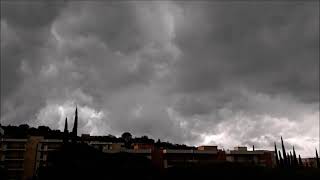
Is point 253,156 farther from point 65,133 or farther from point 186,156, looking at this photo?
point 65,133

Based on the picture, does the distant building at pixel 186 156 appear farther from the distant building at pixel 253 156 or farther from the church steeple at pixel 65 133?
the church steeple at pixel 65 133

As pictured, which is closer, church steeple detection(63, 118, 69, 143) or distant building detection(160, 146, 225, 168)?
church steeple detection(63, 118, 69, 143)

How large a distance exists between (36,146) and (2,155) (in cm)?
844

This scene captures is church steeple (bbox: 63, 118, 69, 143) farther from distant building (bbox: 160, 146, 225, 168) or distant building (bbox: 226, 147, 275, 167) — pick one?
distant building (bbox: 226, 147, 275, 167)

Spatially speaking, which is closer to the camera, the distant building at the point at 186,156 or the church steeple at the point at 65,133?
the church steeple at the point at 65,133

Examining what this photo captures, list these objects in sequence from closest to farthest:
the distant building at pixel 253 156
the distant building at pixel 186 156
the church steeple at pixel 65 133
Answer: the church steeple at pixel 65 133, the distant building at pixel 186 156, the distant building at pixel 253 156

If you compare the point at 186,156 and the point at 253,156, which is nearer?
the point at 186,156

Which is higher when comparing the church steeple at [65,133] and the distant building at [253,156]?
the church steeple at [65,133]

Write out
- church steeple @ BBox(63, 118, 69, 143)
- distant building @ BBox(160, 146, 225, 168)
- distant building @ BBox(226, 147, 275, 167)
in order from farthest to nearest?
distant building @ BBox(226, 147, 275, 167) → distant building @ BBox(160, 146, 225, 168) → church steeple @ BBox(63, 118, 69, 143)

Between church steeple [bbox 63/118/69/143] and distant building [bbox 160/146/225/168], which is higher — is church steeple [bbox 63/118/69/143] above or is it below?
above

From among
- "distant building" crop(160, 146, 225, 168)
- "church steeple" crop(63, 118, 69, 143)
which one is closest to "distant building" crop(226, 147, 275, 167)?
"distant building" crop(160, 146, 225, 168)

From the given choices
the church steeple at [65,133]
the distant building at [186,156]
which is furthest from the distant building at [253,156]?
the church steeple at [65,133]

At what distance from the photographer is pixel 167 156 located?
279 feet

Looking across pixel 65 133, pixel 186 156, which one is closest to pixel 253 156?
pixel 186 156
